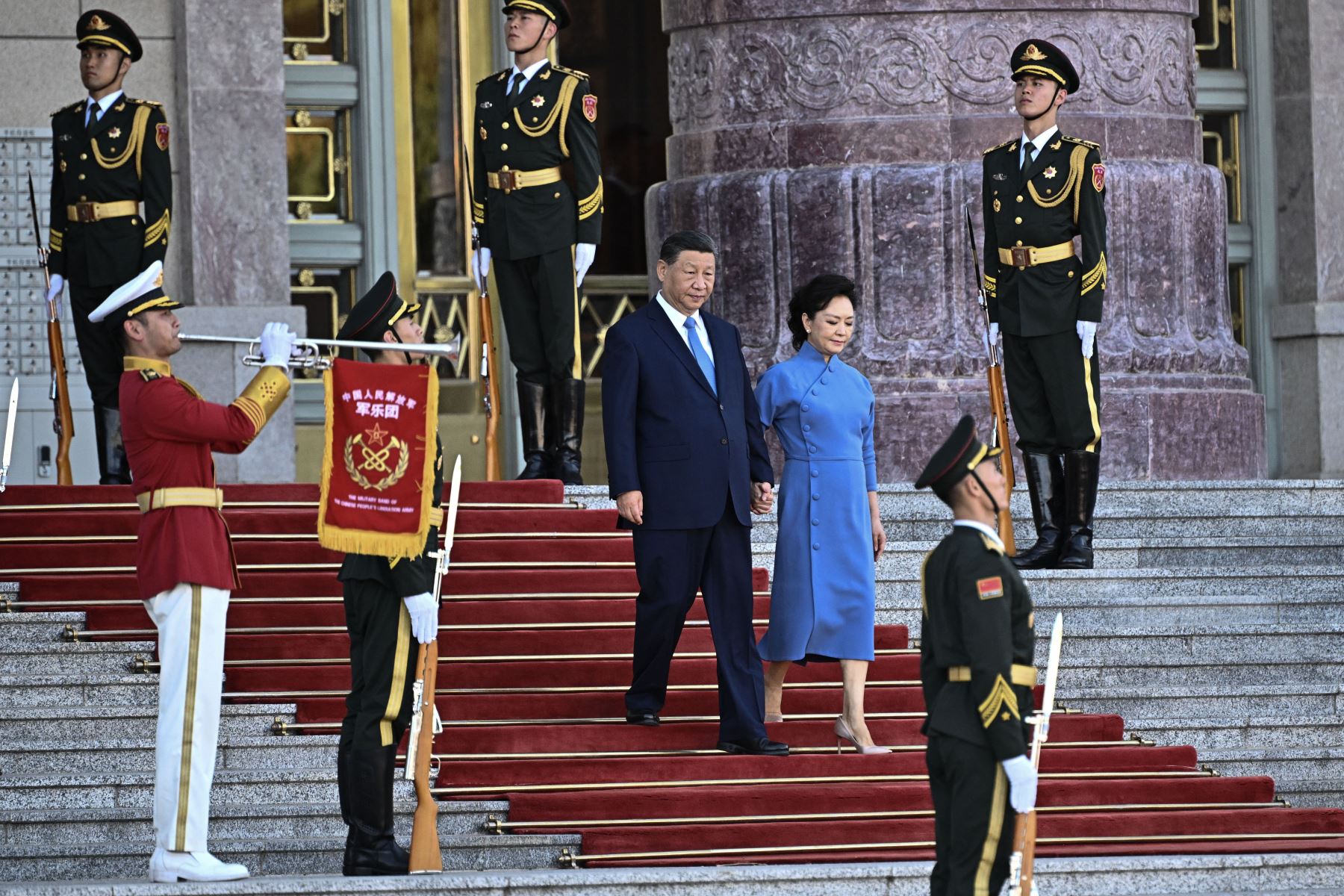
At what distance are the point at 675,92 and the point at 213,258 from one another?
8.85 ft

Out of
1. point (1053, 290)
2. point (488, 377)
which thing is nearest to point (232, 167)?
point (488, 377)

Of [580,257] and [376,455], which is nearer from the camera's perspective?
[376,455]

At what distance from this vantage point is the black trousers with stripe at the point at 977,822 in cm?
661

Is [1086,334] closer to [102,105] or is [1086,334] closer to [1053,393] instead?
[1053,393]

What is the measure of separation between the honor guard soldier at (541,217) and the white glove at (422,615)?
3.71 m

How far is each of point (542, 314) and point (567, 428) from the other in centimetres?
53

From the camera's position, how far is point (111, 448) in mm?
11648

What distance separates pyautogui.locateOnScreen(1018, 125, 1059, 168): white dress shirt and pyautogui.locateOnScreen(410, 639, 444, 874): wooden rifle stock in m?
4.58

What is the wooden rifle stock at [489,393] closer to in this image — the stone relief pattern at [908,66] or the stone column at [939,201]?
the stone column at [939,201]

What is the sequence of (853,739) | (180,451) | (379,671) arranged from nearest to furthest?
(379,671) < (180,451) < (853,739)

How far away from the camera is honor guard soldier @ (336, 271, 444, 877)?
26.3 ft

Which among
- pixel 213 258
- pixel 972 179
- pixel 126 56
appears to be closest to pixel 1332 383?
pixel 972 179

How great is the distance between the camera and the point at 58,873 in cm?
833

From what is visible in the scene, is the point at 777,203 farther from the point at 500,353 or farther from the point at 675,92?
the point at 500,353
